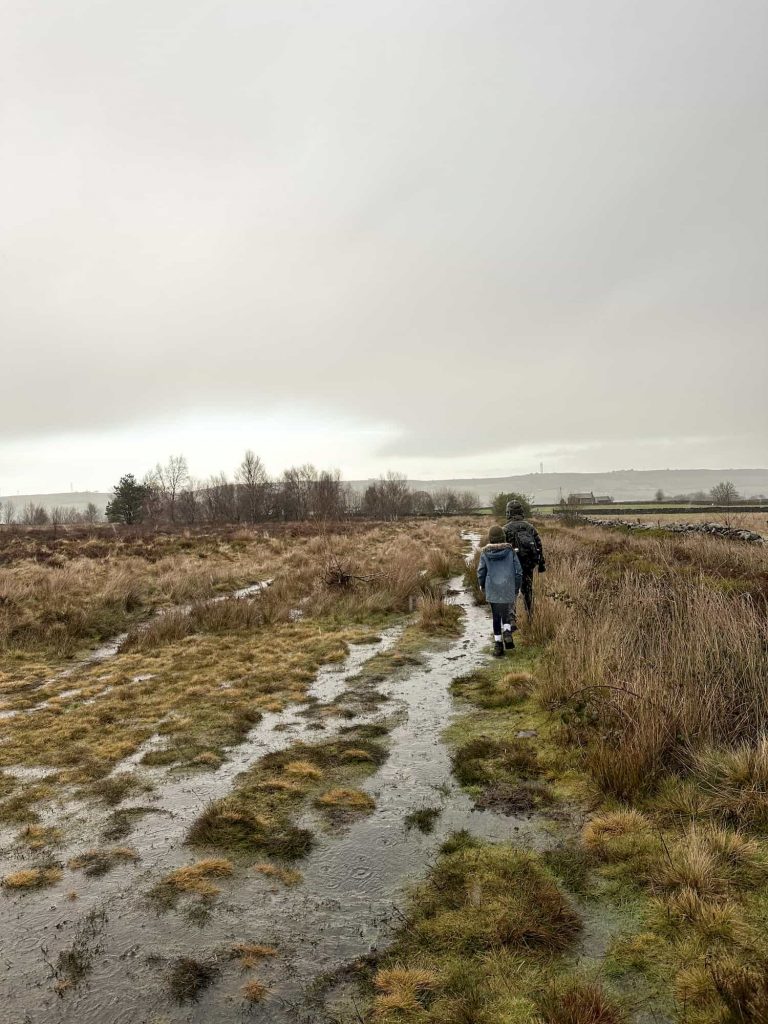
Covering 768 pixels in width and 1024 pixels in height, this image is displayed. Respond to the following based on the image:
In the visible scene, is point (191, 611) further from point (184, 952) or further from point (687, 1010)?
point (687, 1010)

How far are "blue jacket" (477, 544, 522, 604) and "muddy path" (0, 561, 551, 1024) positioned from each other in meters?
3.64

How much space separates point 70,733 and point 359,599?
25.5 feet

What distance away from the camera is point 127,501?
5281 cm

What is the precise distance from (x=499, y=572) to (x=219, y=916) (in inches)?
235

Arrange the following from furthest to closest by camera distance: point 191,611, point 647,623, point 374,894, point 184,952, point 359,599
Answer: point 359,599
point 191,611
point 647,623
point 374,894
point 184,952

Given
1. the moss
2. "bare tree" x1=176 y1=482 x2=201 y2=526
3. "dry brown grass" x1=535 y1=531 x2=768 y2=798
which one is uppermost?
"bare tree" x1=176 y1=482 x2=201 y2=526

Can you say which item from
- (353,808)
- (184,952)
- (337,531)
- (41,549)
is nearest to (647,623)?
(353,808)

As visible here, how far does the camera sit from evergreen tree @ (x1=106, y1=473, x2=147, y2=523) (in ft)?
172

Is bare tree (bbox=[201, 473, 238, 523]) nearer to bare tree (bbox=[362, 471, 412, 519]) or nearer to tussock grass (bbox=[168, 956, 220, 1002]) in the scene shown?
bare tree (bbox=[362, 471, 412, 519])

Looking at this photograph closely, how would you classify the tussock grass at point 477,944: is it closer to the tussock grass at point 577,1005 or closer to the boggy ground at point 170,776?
the tussock grass at point 577,1005

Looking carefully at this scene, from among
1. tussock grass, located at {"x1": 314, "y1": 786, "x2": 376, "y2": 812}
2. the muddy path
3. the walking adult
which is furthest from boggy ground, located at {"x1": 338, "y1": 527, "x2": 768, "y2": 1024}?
the walking adult

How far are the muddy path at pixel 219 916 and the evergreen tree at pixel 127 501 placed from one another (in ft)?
174

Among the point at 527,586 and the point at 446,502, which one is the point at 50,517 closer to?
the point at 446,502

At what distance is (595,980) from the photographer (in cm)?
247
